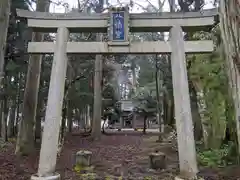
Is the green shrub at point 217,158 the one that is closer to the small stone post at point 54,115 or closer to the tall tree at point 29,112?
the small stone post at point 54,115

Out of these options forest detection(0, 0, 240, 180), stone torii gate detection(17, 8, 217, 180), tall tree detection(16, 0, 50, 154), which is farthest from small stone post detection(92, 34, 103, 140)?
stone torii gate detection(17, 8, 217, 180)

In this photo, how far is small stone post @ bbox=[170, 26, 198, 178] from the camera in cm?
634

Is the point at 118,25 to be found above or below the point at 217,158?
above

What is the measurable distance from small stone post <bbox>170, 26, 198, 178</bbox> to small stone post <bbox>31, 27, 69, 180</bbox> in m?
2.65

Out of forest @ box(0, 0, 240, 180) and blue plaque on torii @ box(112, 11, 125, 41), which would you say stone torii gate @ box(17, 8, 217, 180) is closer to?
blue plaque on torii @ box(112, 11, 125, 41)

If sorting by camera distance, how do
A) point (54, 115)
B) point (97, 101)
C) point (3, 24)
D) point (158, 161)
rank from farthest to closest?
point (97, 101)
point (158, 161)
point (54, 115)
point (3, 24)

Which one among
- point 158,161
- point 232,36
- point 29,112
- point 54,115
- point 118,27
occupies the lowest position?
point 158,161

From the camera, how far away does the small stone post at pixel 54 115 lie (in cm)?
629

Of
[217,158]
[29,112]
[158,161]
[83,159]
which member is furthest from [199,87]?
[29,112]

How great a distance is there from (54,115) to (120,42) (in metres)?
2.29

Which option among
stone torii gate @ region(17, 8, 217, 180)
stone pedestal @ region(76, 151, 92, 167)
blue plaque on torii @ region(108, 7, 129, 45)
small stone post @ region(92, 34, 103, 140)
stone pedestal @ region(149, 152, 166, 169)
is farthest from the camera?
small stone post @ region(92, 34, 103, 140)

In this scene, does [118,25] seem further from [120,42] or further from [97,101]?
[97,101]

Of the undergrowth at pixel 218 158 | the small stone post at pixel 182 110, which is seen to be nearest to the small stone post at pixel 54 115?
the small stone post at pixel 182 110

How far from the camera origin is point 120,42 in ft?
22.6
